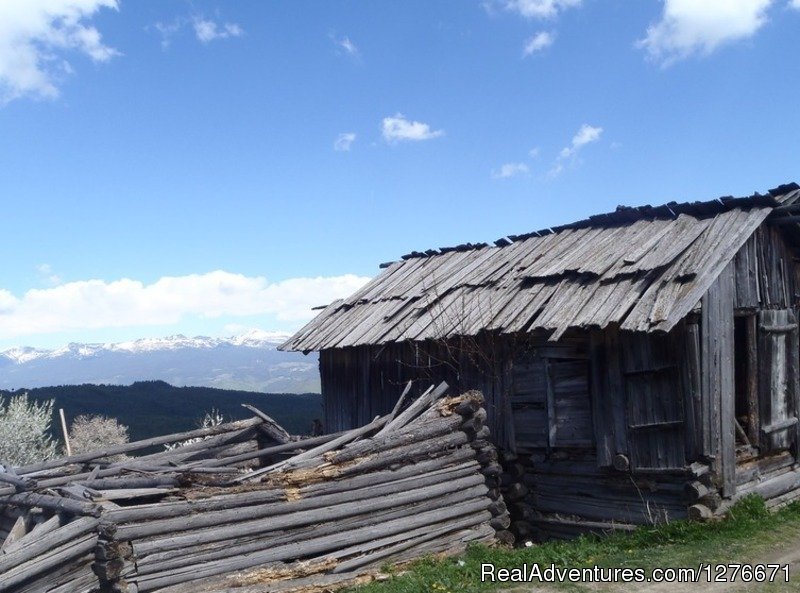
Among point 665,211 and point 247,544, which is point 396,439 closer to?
point 247,544

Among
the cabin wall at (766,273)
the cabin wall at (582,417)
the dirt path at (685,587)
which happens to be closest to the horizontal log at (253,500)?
the dirt path at (685,587)

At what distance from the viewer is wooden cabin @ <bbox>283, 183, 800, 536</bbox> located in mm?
10688

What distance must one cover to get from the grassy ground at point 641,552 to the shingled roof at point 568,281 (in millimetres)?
2880

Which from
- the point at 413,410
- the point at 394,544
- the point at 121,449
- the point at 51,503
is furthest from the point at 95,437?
the point at 394,544

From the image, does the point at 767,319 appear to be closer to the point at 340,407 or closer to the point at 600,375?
the point at 600,375

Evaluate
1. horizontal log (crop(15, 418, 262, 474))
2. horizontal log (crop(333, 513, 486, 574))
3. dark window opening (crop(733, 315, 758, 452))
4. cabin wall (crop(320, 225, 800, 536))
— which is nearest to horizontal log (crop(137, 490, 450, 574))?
horizontal log (crop(333, 513, 486, 574))

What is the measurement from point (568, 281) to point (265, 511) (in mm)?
6309

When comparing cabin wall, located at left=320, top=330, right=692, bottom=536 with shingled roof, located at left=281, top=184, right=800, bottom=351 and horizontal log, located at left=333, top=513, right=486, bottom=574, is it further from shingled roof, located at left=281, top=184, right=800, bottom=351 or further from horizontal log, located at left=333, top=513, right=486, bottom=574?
horizontal log, located at left=333, top=513, right=486, bottom=574

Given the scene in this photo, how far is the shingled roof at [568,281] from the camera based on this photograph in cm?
1068

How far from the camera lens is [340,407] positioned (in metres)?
15.9

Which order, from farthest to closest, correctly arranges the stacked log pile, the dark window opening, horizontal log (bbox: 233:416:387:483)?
the dark window opening, horizontal log (bbox: 233:416:387:483), the stacked log pile

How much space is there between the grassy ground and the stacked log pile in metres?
0.65

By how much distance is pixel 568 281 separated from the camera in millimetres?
12367

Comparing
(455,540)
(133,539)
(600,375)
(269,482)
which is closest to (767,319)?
(600,375)
